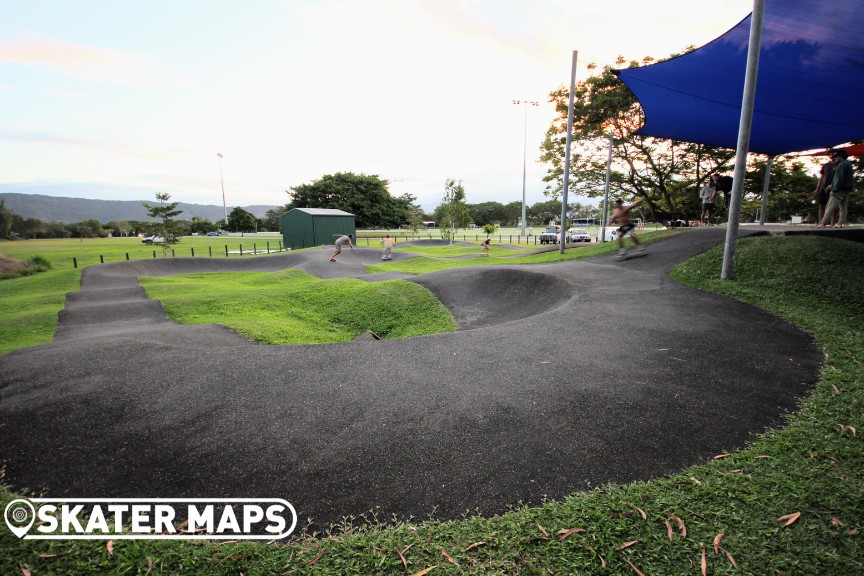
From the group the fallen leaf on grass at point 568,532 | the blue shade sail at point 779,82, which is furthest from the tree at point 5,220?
the blue shade sail at point 779,82

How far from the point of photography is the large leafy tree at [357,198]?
239 feet

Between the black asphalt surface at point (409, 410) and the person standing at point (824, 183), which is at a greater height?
the person standing at point (824, 183)

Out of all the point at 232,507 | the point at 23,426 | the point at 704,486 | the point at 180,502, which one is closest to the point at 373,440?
the point at 232,507

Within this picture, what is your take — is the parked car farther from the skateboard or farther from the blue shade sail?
the skateboard

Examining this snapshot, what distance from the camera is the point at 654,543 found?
8.23ft

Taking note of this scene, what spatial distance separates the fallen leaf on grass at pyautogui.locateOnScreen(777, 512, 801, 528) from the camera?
2.57m

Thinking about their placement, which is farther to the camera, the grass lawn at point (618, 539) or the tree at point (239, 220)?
the tree at point (239, 220)

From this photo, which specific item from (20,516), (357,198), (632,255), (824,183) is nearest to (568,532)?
(20,516)

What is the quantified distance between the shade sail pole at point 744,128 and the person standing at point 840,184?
→ 15.8 feet

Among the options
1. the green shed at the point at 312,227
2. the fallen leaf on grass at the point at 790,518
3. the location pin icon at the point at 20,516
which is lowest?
the location pin icon at the point at 20,516

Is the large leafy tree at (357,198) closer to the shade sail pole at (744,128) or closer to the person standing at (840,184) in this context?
the person standing at (840,184)

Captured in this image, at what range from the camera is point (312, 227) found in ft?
114

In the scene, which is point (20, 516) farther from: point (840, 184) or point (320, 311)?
point (840, 184)

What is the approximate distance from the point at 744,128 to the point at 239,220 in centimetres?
8594
